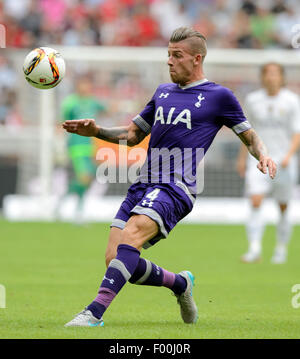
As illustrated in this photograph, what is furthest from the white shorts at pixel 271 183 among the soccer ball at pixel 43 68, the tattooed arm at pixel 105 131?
the soccer ball at pixel 43 68

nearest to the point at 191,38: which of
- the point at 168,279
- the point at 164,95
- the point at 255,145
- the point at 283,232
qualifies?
the point at 164,95

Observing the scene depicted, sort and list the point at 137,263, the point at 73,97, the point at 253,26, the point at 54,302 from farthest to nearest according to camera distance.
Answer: the point at 253,26, the point at 73,97, the point at 54,302, the point at 137,263

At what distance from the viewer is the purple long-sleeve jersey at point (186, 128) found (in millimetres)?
7121

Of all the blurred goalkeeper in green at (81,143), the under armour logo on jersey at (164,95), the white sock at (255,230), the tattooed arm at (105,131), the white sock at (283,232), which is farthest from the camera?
the blurred goalkeeper in green at (81,143)

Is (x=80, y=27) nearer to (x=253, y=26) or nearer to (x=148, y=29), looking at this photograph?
(x=148, y=29)

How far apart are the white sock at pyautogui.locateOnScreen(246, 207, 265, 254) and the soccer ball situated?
572cm

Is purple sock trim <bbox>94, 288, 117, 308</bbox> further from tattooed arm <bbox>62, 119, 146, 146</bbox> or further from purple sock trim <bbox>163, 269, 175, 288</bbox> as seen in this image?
tattooed arm <bbox>62, 119, 146, 146</bbox>

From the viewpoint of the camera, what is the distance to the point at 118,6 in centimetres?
2419

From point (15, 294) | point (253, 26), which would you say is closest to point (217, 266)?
point (15, 294)

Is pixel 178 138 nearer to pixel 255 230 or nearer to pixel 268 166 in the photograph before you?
pixel 268 166

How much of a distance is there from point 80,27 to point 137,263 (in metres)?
17.5

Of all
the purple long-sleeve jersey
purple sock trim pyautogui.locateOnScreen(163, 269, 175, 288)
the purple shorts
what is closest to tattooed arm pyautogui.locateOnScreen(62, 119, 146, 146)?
the purple long-sleeve jersey

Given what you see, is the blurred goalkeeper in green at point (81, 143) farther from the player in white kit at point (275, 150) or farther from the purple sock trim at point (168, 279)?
the purple sock trim at point (168, 279)

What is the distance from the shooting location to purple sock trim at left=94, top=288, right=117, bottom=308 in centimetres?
668
